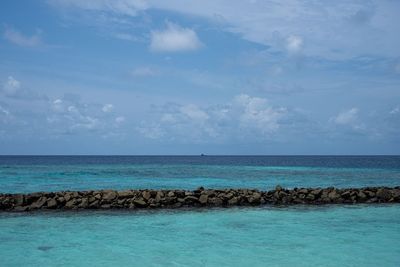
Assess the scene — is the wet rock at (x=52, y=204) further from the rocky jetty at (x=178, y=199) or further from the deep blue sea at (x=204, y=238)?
the deep blue sea at (x=204, y=238)

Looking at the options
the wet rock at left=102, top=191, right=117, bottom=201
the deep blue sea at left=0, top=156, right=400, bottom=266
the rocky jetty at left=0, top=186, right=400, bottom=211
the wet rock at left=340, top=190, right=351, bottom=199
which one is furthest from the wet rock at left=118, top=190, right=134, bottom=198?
the wet rock at left=340, top=190, right=351, bottom=199

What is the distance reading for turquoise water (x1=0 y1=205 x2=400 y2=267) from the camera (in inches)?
400

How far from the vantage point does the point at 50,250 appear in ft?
36.1

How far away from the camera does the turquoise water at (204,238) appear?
10172 mm

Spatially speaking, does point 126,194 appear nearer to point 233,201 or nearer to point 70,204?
point 70,204

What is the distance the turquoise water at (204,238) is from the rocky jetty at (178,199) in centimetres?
135

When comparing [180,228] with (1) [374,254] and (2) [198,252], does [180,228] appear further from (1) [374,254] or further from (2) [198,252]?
(1) [374,254]

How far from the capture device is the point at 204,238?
12.4 metres

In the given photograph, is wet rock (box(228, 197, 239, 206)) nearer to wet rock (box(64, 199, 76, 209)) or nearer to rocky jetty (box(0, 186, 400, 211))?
rocky jetty (box(0, 186, 400, 211))

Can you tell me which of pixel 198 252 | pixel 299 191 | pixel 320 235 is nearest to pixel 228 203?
pixel 299 191

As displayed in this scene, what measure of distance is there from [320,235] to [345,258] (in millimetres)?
2455

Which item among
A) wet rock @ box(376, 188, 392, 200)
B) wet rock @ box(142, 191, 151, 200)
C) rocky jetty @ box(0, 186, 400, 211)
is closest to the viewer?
rocky jetty @ box(0, 186, 400, 211)

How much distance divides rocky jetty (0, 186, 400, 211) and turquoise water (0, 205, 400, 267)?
1.35 metres

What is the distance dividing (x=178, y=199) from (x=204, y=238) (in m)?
6.21
